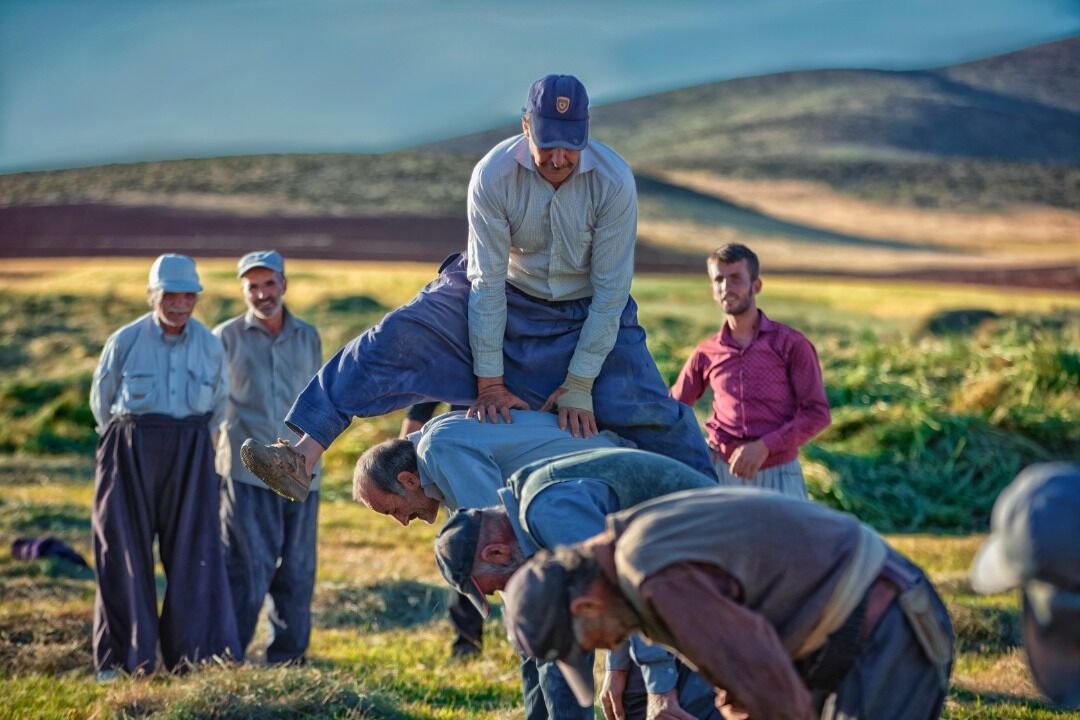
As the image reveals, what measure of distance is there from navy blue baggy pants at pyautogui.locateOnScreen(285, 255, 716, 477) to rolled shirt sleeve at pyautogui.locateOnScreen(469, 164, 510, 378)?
13 centimetres

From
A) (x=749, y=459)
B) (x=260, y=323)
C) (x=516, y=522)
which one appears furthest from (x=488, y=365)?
(x=260, y=323)

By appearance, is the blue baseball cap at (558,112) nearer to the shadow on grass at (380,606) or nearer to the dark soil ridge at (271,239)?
the shadow on grass at (380,606)

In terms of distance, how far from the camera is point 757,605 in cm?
322

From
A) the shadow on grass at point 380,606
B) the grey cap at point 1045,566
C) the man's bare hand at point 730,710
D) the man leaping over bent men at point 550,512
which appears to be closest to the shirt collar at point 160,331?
the shadow on grass at point 380,606

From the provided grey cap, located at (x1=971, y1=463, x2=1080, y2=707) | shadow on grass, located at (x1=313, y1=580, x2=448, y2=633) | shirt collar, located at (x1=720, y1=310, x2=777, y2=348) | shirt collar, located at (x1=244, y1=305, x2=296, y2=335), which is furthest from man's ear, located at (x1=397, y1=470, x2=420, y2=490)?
shadow on grass, located at (x1=313, y1=580, x2=448, y2=633)

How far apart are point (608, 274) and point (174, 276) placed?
129 inches

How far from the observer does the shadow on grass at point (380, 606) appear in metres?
8.84

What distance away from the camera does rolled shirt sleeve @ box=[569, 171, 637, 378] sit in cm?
523

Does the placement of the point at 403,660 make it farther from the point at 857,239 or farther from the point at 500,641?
the point at 857,239

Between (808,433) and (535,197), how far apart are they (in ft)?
6.95

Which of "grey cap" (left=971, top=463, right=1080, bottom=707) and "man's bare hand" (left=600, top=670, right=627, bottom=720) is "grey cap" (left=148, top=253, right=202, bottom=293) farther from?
"grey cap" (left=971, top=463, right=1080, bottom=707)

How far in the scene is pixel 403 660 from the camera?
302 inches

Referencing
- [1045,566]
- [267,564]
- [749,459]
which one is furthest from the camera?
[267,564]

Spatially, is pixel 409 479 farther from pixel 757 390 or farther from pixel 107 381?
pixel 107 381
